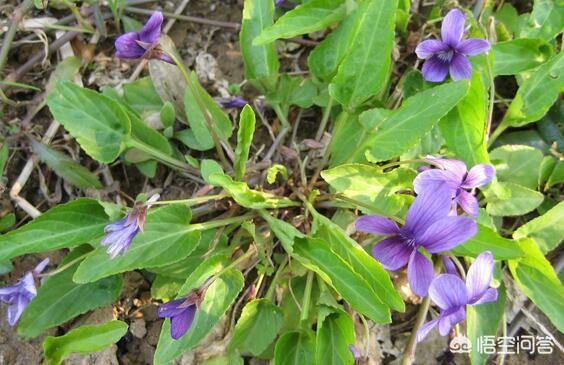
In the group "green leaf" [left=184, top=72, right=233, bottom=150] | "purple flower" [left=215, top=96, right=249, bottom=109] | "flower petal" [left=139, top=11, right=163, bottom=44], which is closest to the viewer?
"flower petal" [left=139, top=11, right=163, bottom=44]

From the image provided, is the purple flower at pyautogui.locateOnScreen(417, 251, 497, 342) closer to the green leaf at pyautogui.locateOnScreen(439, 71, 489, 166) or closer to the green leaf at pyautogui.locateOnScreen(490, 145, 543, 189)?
the green leaf at pyautogui.locateOnScreen(439, 71, 489, 166)

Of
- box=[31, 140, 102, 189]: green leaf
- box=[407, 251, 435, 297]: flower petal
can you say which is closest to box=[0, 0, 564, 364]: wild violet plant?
box=[407, 251, 435, 297]: flower petal

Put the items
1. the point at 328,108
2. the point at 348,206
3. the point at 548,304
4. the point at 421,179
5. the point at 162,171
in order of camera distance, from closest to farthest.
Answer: the point at 421,179, the point at 548,304, the point at 348,206, the point at 328,108, the point at 162,171

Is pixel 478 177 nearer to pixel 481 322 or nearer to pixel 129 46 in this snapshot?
pixel 481 322

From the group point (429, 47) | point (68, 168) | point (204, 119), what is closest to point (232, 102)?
point (204, 119)

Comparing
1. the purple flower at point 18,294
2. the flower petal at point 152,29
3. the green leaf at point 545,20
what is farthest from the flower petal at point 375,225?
the green leaf at point 545,20

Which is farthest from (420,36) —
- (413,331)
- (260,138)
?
(413,331)

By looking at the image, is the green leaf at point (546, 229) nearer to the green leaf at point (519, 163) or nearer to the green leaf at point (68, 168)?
the green leaf at point (519, 163)

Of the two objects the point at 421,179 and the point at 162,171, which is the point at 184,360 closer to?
the point at 162,171
